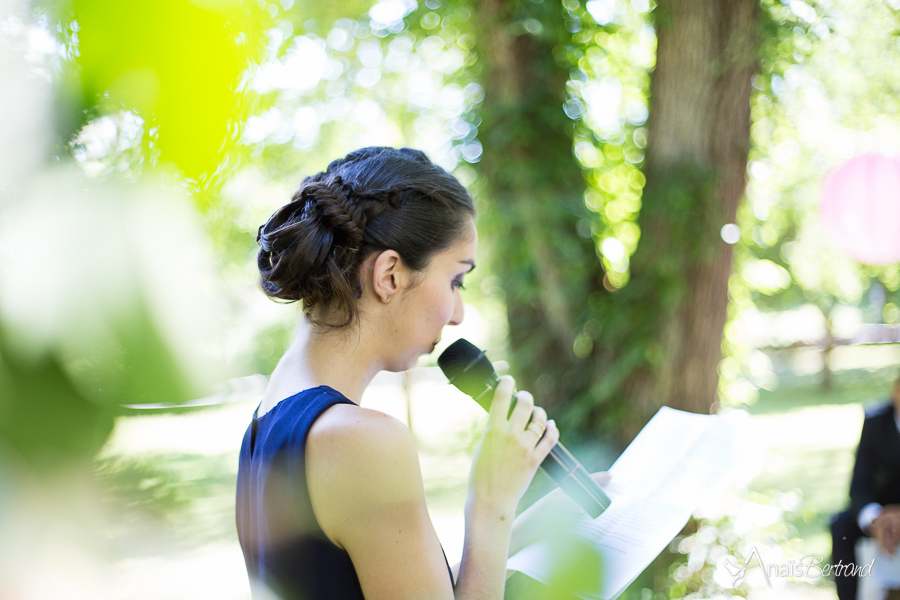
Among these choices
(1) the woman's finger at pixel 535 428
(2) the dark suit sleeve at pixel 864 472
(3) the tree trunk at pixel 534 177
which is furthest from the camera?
(3) the tree trunk at pixel 534 177

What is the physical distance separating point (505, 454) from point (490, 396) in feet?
0.48

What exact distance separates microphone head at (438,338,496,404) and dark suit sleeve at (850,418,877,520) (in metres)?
2.37

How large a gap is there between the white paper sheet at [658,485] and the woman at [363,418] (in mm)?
212

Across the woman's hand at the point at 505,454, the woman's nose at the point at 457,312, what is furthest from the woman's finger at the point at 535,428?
the woman's nose at the point at 457,312

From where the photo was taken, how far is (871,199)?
6.27m

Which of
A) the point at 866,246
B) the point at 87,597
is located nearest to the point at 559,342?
the point at 87,597

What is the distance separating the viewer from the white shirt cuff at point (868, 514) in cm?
269

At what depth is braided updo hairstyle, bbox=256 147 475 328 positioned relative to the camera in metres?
1.28

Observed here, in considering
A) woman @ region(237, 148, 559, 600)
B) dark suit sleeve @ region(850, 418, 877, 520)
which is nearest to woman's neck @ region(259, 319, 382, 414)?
woman @ region(237, 148, 559, 600)

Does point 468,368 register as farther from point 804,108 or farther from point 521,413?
point 804,108

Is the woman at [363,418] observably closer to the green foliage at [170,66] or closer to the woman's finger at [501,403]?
the woman's finger at [501,403]

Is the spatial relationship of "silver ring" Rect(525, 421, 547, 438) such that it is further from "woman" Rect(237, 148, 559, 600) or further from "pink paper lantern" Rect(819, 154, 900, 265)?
"pink paper lantern" Rect(819, 154, 900, 265)

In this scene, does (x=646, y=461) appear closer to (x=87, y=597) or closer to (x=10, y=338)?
(x=87, y=597)

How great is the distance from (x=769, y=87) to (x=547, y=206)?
1245 mm
